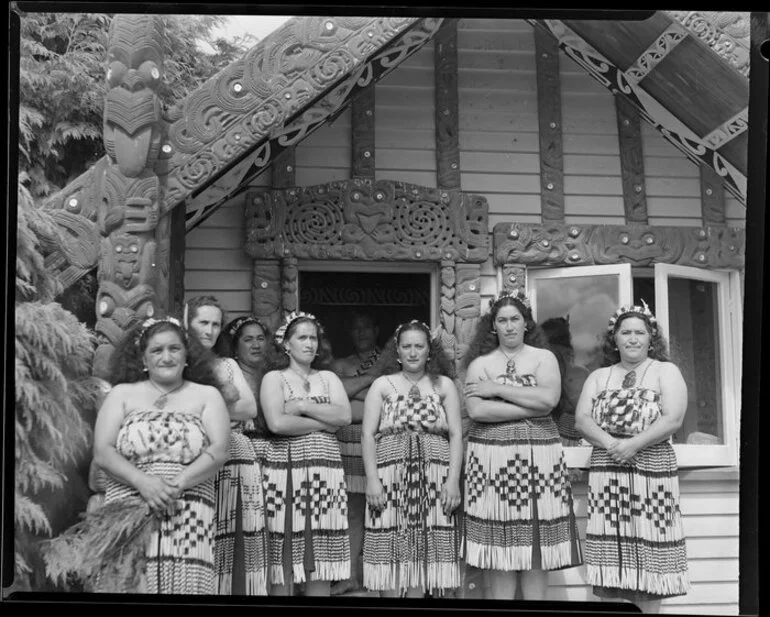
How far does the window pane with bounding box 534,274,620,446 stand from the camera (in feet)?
17.5

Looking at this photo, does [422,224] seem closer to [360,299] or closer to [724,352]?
[360,299]

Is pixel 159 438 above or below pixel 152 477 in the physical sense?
above

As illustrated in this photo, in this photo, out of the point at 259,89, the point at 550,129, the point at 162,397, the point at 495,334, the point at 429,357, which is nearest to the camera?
the point at 162,397

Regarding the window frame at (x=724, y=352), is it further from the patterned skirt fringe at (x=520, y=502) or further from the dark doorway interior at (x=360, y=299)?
the dark doorway interior at (x=360, y=299)

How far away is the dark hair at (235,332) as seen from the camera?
515cm

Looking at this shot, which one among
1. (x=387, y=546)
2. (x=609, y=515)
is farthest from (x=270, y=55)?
(x=609, y=515)

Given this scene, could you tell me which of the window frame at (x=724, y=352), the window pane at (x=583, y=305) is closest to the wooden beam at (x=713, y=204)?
the window frame at (x=724, y=352)

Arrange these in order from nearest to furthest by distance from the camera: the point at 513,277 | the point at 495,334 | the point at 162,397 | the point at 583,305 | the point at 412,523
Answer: the point at 162,397 → the point at 412,523 → the point at 495,334 → the point at 583,305 → the point at 513,277

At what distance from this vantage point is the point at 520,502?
514 centimetres

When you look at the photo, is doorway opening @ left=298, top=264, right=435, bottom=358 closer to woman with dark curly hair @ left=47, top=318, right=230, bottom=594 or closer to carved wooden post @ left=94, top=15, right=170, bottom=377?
woman with dark curly hair @ left=47, top=318, right=230, bottom=594

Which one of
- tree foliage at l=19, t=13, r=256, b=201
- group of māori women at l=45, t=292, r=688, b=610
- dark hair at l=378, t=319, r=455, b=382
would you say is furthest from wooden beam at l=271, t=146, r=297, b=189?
dark hair at l=378, t=319, r=455, b=382

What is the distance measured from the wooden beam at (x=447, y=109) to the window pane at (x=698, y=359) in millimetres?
1322

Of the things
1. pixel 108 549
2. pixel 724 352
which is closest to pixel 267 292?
pixel 108 549

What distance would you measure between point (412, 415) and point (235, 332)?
95 centimetres
